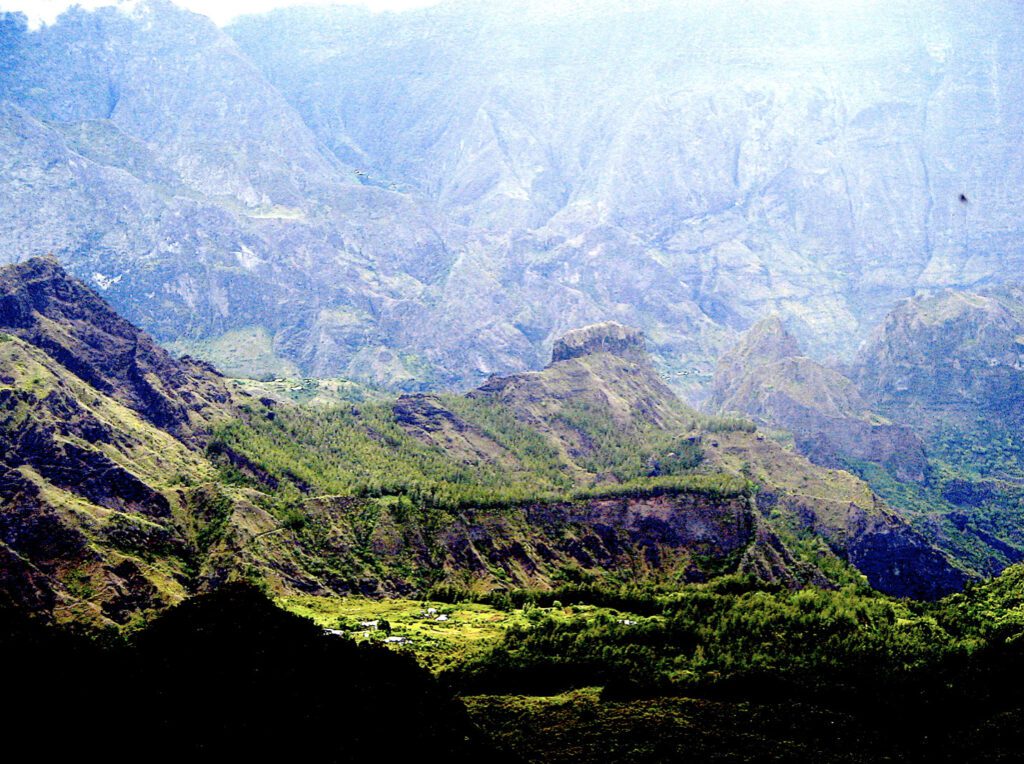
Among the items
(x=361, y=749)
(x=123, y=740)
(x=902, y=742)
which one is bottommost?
(x=902, y=742)

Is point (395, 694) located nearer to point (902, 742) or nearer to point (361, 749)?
point (361, 749)

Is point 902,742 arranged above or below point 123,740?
below

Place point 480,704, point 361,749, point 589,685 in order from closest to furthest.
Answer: point 361,749
point 480,704
point 589,685

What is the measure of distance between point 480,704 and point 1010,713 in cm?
8152

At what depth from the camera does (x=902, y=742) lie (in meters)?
148

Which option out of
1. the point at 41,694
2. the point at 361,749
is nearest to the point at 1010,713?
the point at 361,749

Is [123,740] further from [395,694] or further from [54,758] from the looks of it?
[395,694]

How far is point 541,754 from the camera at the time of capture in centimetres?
14362

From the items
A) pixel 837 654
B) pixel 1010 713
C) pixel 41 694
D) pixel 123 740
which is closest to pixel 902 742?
pixel 1010 713

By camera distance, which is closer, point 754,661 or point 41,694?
point 41,694

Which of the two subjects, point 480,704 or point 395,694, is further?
point 480,704

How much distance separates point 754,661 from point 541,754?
193 feet

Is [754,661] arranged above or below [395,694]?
below

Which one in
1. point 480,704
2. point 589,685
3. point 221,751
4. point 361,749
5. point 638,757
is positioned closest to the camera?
point 221,751
